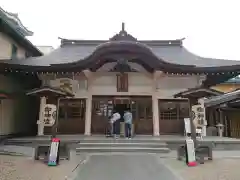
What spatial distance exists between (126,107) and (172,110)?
2554mm

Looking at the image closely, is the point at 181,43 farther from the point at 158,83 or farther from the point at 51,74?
the point at 51,74

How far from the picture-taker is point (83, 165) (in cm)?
709

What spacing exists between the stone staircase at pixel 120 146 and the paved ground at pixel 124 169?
92 centimetres

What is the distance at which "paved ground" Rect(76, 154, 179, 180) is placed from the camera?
18.8ft

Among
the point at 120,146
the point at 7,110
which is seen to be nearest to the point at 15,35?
the point at 7,110

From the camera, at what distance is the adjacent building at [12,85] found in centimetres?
1126

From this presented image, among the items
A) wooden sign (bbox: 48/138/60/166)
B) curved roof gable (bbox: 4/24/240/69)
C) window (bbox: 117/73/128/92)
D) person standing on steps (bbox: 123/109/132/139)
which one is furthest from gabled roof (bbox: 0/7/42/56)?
person standing on steps (bbox: 123/109/132/139)

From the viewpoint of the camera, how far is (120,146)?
991cm

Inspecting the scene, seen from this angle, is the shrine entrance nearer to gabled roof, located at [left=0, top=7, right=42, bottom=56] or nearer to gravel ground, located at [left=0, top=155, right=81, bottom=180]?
gabled roof, located at [left=0, top=7, right=42, bottom=56]

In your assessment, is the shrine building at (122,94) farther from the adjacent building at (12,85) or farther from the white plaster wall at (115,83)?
the adjacent building at (12,85)

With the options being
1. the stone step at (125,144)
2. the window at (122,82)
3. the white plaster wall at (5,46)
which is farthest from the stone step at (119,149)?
the white plaster wall at (5,46)

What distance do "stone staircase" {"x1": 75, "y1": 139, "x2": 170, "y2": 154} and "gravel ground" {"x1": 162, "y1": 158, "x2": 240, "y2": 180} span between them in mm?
1744

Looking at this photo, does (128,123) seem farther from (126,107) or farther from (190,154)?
(190,154)

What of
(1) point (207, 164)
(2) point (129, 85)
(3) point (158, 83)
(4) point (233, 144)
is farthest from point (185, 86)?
(1) point (207, 164)
